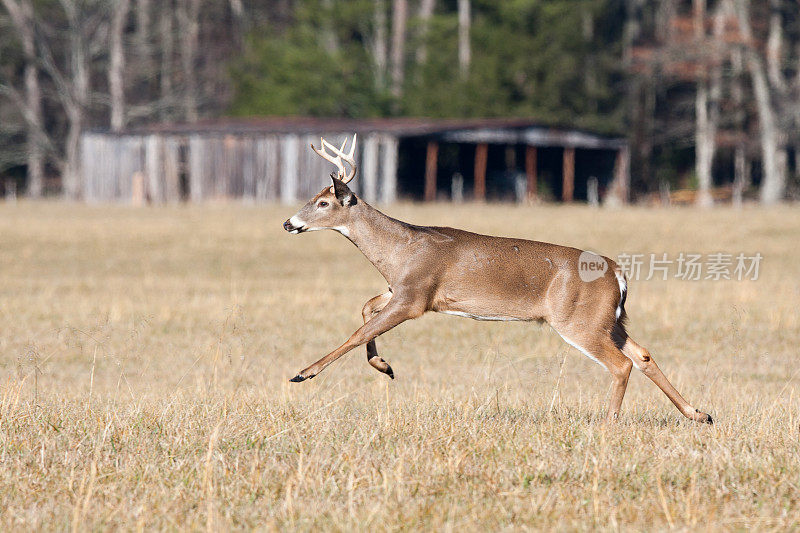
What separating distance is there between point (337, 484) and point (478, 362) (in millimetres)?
7090

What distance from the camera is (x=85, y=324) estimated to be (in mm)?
14984

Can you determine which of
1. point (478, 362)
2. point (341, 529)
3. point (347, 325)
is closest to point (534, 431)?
point (341, 529)

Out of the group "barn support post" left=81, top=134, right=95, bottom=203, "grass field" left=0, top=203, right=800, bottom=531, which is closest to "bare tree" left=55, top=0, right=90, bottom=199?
"barn support post" left=81, top=134, right=95, bottom=203

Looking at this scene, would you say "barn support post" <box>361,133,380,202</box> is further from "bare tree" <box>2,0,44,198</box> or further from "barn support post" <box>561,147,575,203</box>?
"bare tree" <box>2,0,44,198</box>

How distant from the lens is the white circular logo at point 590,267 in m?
8.42

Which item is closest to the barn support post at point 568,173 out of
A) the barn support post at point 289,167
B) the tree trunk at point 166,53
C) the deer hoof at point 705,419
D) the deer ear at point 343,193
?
the barn support post at point 289,167

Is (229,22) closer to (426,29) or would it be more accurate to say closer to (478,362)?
(426,29)

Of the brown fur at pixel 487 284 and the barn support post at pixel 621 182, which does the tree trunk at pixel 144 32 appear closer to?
the barn support post at pixel 621 182

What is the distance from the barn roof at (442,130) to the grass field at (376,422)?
23.5 meters

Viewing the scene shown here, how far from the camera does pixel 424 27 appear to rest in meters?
60.8

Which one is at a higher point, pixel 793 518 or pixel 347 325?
pixel 793 518

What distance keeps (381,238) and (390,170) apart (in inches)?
1357

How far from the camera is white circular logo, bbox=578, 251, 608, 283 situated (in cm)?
842

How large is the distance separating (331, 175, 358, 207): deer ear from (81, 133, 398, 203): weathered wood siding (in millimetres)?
33715
